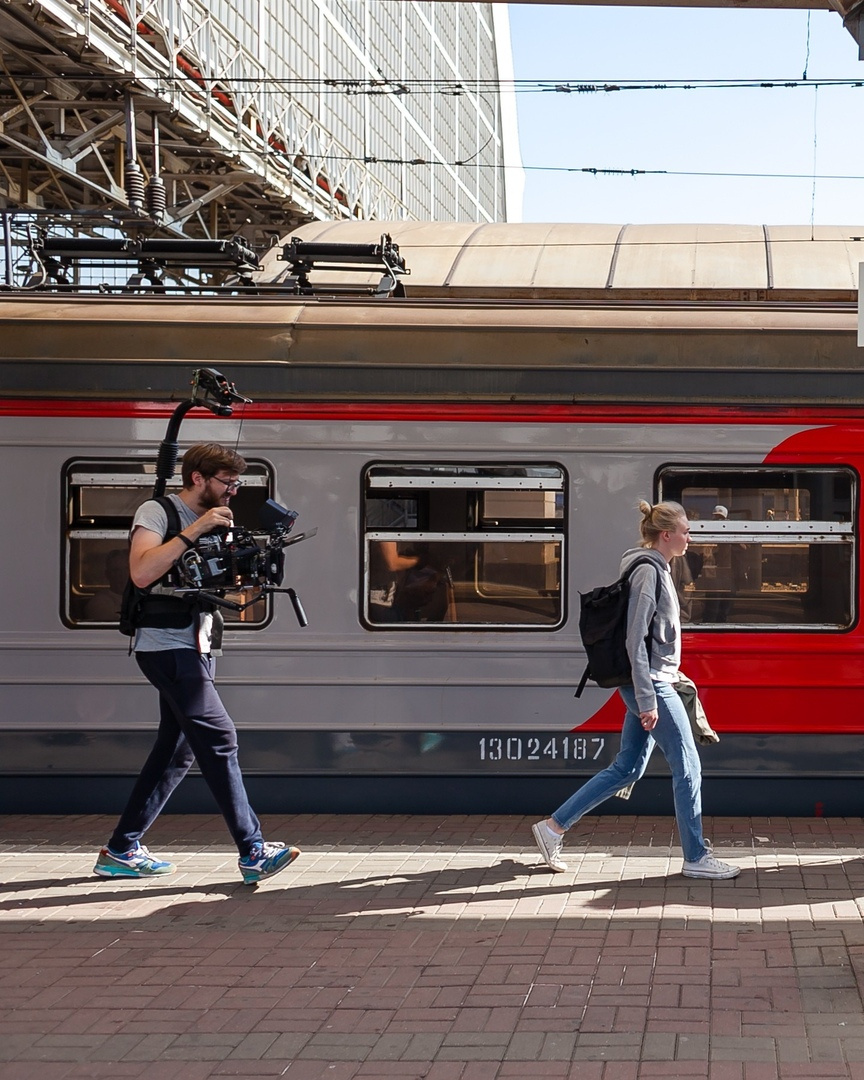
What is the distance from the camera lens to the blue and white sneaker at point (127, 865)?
21.2 feet

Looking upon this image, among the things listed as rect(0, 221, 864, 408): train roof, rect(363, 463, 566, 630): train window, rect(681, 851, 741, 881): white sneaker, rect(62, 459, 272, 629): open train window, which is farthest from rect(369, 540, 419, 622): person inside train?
rect(681, 851, 741, 881): white sneaker

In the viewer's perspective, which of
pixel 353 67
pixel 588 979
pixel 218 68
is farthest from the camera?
pixel 353 67

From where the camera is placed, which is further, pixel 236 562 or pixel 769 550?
pixel 769 550

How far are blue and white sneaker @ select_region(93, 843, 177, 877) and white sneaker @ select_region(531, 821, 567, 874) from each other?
1734 mm

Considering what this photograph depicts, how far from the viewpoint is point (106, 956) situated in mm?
5457

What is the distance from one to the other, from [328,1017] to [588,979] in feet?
3.19

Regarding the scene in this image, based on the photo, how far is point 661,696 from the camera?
6.33 metres

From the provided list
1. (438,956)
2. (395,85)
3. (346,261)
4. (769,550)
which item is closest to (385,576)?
(346,261)

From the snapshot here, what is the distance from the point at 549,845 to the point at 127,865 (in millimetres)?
1942

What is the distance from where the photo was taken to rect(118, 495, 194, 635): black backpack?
6.27 metres

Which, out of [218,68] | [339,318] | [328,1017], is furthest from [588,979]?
[218,68]

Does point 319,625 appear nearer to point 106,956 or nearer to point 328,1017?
point 106,956

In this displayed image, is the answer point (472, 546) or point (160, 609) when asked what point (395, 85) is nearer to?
point (472, 546)

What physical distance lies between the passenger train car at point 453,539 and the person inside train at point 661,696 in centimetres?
103
